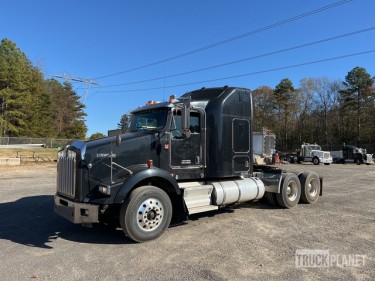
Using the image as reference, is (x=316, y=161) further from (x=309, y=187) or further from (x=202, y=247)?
(x=202, y=247)

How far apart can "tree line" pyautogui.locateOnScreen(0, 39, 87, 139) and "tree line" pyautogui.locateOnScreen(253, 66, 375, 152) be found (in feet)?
133

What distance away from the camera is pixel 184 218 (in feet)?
26.7

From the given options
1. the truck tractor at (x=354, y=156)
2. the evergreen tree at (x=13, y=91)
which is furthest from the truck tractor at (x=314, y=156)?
the evergreen tree at (x=13, y=91)

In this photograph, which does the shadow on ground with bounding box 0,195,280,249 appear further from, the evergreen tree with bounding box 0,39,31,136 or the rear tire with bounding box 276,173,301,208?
the evergreen tree with bounding box 0,39,31,136

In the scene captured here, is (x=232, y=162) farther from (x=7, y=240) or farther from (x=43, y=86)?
(x=43, y=86)

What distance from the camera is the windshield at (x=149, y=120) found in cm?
753

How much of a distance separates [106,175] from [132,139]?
2.90 ft

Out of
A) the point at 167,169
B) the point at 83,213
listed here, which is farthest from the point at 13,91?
the point at 83,213

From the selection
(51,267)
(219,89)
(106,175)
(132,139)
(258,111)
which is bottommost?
(51,267)

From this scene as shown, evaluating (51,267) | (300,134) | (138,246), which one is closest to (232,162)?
(138,246)
